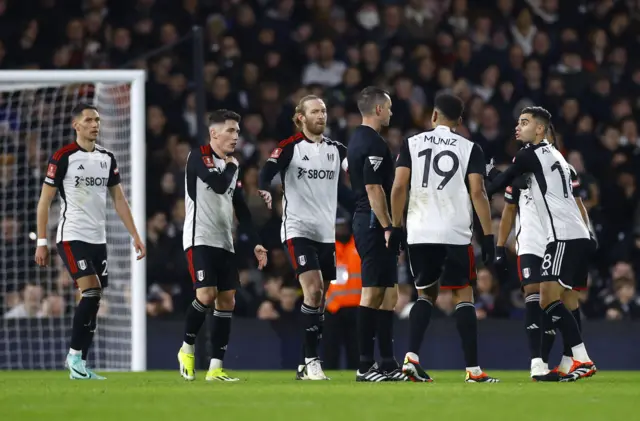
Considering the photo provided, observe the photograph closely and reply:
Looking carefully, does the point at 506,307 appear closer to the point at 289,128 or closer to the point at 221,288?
the point at 289,128

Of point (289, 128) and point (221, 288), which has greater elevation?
point (289, 128)

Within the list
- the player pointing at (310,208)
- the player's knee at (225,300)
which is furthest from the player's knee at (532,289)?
the player's knee at (225,300)

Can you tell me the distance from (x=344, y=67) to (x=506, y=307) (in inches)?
178

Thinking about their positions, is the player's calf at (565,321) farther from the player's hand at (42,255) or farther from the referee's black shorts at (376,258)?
the player's hand at (42,255)

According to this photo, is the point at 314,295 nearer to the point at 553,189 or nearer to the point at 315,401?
the point at 553,189

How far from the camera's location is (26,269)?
1369cm

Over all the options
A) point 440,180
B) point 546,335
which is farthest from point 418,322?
point 546,335

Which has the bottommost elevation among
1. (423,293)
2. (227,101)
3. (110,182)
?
(423,293)

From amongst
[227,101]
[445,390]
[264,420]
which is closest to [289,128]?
[227,101]

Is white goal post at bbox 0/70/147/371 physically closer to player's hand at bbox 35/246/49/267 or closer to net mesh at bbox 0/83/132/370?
net mesh at bbox 0/83/132/370

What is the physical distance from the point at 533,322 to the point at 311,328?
68.6 inches

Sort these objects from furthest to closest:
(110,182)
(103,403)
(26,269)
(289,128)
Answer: (289,128)
(26,269)
(110,182)
(103,403)

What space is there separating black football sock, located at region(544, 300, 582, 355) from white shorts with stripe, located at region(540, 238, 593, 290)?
0.53 ft

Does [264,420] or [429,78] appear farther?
[429,78]
